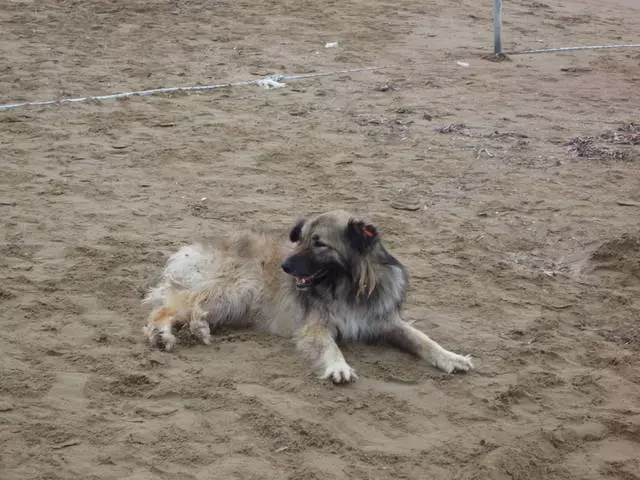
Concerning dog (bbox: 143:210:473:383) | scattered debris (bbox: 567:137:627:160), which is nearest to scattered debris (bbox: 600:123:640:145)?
scattered debris (bbox: 567:137:627:160)

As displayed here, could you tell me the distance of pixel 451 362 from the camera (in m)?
5.14

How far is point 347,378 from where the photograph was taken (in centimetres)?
488

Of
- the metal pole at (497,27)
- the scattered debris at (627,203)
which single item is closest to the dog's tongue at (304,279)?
the scattered debris at (627,203)

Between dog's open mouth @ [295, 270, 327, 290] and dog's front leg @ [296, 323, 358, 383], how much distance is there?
9.4 inches

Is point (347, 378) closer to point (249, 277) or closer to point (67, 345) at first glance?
point (249, 277)

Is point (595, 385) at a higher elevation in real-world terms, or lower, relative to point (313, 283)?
lower

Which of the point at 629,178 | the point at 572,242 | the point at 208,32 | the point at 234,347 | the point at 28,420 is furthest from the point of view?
the point at 208,32

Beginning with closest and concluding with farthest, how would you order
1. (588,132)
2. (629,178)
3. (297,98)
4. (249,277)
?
(249,277), (629,178), (588,132), (297,98)

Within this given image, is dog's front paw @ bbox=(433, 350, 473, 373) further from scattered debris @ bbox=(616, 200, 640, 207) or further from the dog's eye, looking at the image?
scattered debris @ bbox=(616, 200, 640, 207)

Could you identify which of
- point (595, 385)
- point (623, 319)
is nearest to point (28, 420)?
point (595, 385)

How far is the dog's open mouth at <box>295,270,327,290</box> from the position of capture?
5.34 metres

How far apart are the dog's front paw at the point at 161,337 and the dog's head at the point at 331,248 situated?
31.3 inches

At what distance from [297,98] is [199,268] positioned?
480cm

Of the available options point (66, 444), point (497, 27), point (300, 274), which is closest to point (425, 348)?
point (300, 274)
